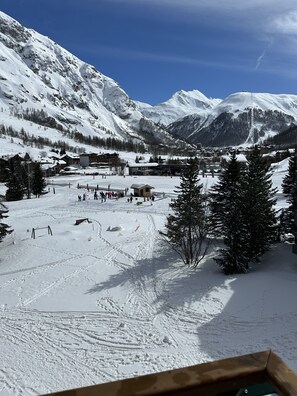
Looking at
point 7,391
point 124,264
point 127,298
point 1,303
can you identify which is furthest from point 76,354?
point 124,264

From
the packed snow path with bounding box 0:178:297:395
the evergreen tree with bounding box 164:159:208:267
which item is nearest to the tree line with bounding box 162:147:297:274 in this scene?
the evergreen tree with bounding box 164:159:208:267

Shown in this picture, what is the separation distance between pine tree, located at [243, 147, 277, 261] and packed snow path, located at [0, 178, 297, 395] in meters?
1.42

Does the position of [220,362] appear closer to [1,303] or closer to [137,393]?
[137,393]

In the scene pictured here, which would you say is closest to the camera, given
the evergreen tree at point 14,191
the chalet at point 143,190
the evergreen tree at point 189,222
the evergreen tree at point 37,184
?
the evergreen tree at point 189,222

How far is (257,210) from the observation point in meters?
23.4

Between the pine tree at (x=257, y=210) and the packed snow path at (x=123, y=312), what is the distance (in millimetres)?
1423

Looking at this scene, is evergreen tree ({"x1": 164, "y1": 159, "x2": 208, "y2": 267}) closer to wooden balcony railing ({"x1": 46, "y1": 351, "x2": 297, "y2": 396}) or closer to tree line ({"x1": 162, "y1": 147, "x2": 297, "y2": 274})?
tree line ({"x1": 162, "y1": 147, "x2": 297, "y2": 274})

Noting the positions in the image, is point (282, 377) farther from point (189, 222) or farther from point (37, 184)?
point (37, 184)

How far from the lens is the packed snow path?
12.5 meters

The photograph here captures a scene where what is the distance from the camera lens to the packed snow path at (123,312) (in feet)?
40.9

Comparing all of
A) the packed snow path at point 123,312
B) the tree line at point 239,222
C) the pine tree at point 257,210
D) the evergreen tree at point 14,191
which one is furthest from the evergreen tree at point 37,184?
the pine tree at point 257,210

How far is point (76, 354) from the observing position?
13117 millimetres

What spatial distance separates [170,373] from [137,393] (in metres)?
0.24

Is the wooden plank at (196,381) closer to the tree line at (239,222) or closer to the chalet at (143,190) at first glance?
the tree line at (239,222)
